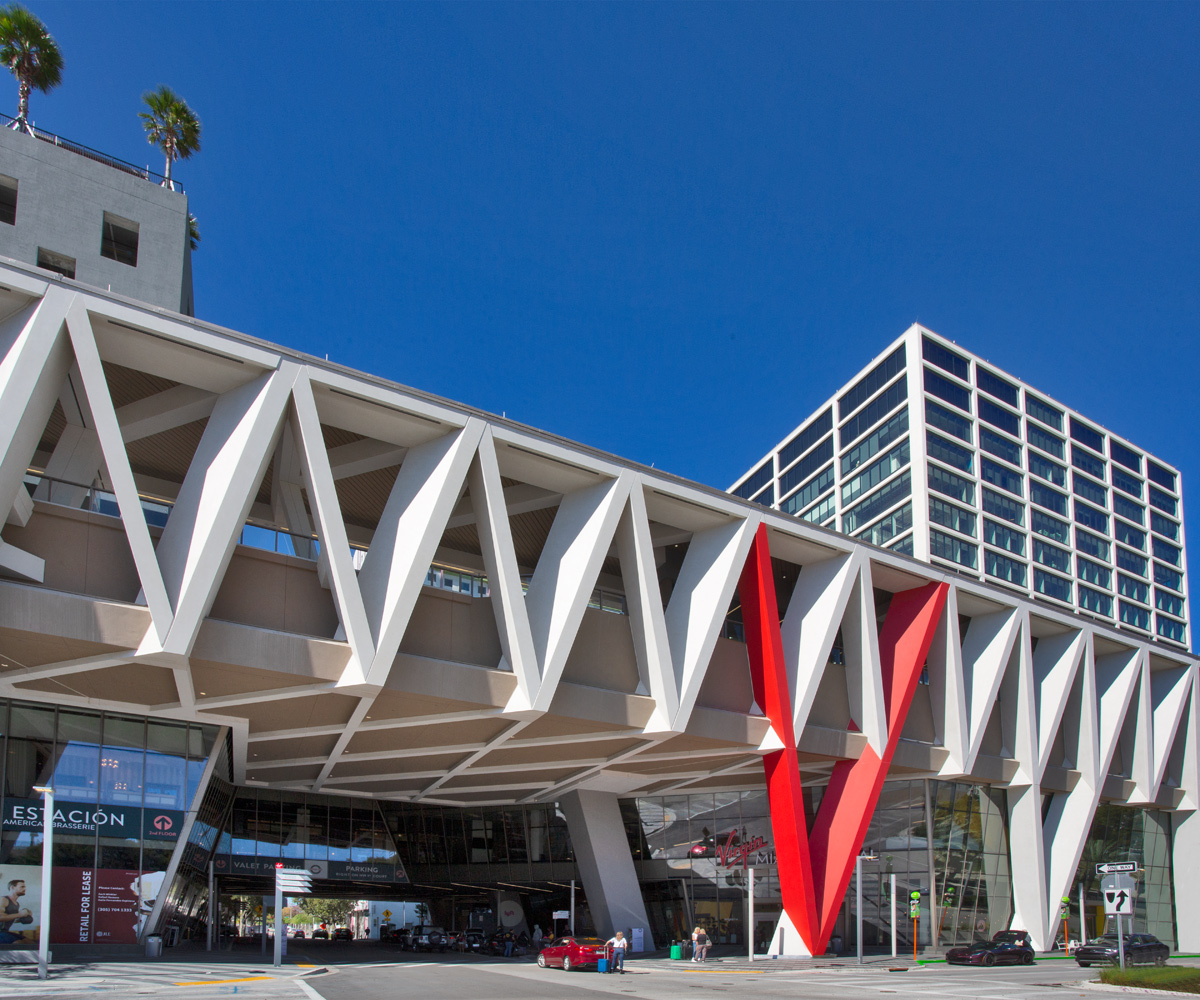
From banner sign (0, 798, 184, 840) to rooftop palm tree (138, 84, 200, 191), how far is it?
25650mm

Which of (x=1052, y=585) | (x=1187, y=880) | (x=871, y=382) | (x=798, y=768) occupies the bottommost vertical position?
(x=1187, y=880)

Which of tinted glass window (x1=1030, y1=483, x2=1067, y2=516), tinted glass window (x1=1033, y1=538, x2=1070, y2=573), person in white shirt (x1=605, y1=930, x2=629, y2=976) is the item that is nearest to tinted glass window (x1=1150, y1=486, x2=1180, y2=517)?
tinted glass window (x1=1030, y1=483, x2=1067, y2=516)

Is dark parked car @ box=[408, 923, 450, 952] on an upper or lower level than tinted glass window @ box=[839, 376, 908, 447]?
lower

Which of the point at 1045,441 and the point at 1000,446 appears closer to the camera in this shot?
the point at 1000,446

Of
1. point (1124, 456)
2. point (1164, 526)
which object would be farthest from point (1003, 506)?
point (1164, 526)

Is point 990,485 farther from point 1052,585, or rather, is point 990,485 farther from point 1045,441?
point 1045,441

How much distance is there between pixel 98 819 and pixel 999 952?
31.9m

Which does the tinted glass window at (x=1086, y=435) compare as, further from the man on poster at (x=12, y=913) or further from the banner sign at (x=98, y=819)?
the man on poster at (x=12, y=913)

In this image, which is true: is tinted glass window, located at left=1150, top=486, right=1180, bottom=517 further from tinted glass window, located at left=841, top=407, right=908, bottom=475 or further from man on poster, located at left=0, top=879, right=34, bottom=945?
man on poster, located at left=0, top=879, right=34, bottom=945

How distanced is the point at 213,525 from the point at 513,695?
964cm

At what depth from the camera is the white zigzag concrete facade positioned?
78.3ft

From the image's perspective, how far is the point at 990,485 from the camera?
95562 mm

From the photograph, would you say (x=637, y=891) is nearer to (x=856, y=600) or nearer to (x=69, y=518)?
(x=856, y=600)

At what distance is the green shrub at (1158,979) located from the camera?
24547 millimetres
